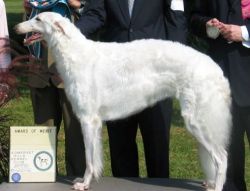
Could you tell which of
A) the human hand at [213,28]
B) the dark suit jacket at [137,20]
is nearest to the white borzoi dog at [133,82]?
the human hand at [213,28]

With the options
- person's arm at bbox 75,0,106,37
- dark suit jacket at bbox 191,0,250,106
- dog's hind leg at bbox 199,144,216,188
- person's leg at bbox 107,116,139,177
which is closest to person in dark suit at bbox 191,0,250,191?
dark suit jacket at bbox 191,0,250,106

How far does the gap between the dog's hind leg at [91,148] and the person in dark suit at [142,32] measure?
2.47 ft

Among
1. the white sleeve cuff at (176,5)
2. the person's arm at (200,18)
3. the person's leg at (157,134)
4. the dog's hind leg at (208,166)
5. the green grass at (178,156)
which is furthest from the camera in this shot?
the green grass at (178,156)

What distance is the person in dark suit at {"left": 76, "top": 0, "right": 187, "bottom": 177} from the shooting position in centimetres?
516

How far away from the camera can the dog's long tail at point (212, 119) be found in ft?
14.6

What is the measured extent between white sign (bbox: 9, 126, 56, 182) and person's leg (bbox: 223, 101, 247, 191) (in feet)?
4.76

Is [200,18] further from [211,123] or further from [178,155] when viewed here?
[178,155]

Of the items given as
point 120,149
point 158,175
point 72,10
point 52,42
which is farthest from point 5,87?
point 158,175

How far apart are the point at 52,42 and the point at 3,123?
3.43ft

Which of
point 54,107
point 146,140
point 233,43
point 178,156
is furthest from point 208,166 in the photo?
point 178,156

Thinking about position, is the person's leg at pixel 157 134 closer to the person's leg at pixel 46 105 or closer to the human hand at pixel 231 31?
the person's leg at pixel 46 105

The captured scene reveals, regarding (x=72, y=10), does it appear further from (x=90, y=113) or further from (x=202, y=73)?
(x=202, y=73)

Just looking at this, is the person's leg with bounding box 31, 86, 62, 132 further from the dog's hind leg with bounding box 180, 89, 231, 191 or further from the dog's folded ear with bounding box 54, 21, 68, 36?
the dog's hind leg with bounding box 180, 89, 231, 191

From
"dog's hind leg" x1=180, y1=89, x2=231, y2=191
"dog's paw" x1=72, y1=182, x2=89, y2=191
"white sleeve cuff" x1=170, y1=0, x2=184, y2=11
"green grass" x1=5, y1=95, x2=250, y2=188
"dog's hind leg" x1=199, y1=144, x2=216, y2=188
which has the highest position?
"white sleeve cuff" x1=170, y1=0, x2=184, y2=11
